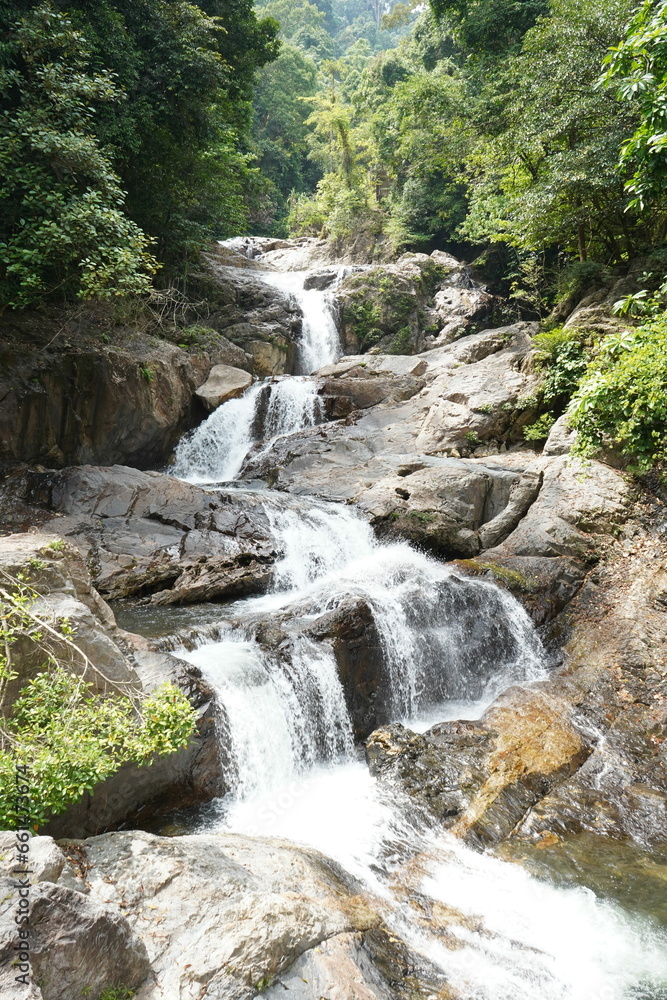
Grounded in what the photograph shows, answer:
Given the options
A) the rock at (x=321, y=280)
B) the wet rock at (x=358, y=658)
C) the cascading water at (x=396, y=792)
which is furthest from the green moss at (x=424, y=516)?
the rock at (x=321, y=280)

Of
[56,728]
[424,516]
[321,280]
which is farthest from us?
[321,280]

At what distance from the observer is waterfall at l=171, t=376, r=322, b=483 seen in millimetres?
13852

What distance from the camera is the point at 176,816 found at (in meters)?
5.11

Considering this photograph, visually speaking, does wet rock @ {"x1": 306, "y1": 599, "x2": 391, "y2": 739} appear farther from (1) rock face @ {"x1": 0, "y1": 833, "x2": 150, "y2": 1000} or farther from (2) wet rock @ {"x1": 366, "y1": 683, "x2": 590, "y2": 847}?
(1) rock face @ {"x1": 0, "y1": 833, "x2": 150, "y2": 1000}

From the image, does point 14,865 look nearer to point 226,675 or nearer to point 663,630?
point 226,675

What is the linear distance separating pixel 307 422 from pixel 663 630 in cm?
1006

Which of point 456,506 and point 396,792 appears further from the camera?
point 456,506

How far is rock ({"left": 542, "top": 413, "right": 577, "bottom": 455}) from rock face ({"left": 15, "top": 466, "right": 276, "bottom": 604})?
6.17m

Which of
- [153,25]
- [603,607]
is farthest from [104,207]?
[603,607]

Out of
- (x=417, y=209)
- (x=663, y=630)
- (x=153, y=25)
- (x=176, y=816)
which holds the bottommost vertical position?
(x=176, y=816)

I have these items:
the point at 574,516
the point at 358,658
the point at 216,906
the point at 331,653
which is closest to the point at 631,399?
the point at 574,516

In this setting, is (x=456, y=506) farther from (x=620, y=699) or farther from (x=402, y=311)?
(x=402, y=311)

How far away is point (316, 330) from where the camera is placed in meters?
19.8

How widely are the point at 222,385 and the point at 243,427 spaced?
130 cm
